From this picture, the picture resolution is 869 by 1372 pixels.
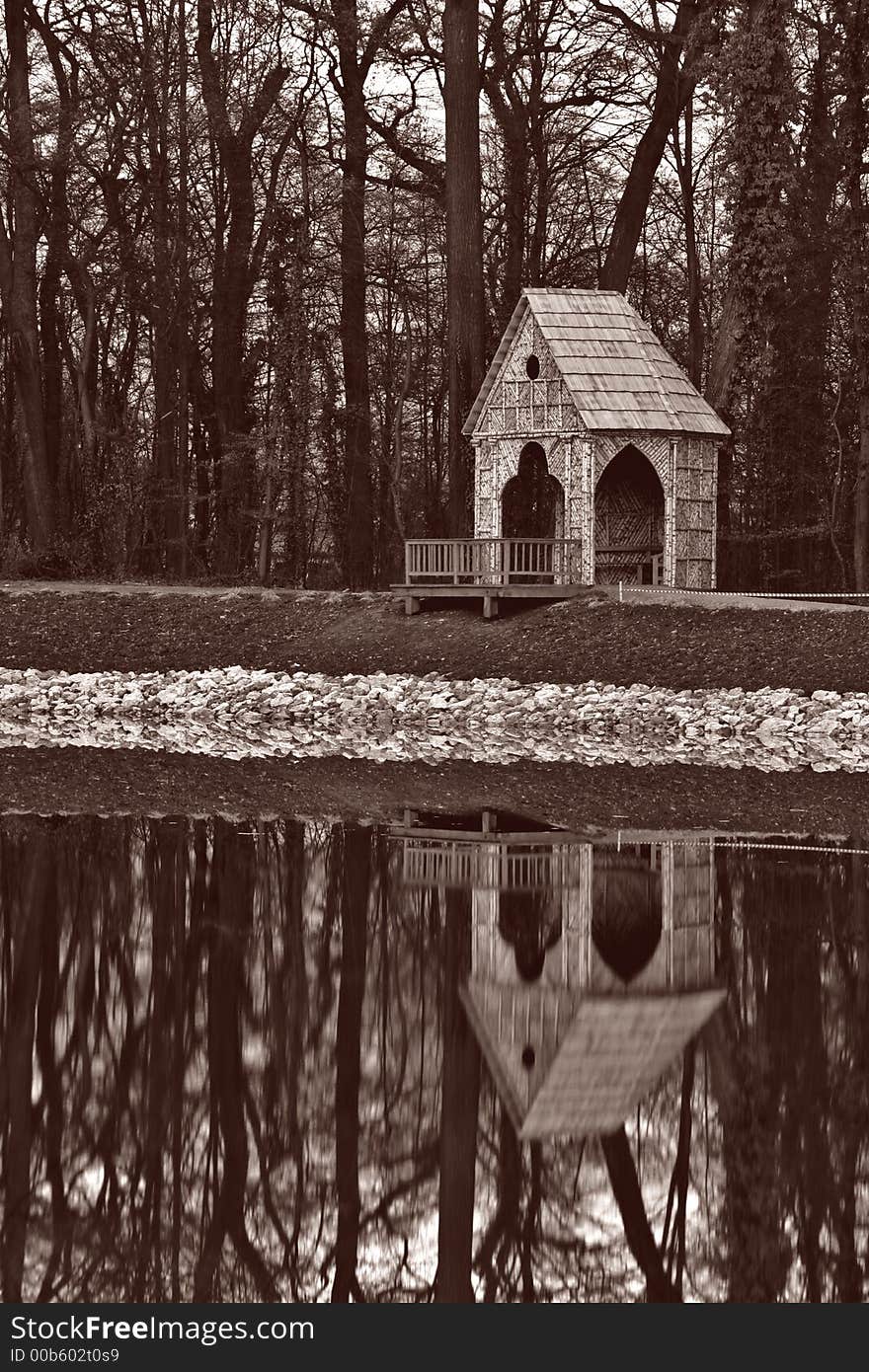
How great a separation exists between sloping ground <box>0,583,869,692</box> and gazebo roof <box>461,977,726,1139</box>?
1553 centimetres

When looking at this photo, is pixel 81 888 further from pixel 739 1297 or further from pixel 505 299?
pixel 505 299

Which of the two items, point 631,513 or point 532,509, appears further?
point 532,509

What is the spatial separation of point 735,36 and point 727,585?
10.5 metres

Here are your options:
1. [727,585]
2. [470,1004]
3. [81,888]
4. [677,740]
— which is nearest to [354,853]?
[81,888]

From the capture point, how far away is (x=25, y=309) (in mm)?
38188

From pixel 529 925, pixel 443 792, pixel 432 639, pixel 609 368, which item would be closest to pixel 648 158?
pixel 609 368

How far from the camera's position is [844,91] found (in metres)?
33.7

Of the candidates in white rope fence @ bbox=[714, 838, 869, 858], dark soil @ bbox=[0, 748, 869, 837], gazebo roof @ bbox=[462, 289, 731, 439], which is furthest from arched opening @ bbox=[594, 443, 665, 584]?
white rope fence @ bbox=[714, 838, 869, 858]

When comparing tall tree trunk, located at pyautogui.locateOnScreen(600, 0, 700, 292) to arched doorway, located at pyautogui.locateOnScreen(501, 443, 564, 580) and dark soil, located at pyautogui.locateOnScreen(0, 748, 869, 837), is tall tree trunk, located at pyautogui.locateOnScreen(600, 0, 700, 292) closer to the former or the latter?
arched doorway, located at pyautogui.locateOnScreen(501, 443, 564, 580)

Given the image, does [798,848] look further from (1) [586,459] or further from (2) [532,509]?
(2) [532,509]

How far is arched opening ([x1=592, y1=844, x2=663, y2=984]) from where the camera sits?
9945mm

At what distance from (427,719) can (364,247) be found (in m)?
20.9

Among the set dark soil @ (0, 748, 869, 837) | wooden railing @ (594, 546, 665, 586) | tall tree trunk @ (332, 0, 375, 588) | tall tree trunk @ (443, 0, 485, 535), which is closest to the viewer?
dark soil @ (0, 748, 869, 837)

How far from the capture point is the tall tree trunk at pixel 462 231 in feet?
109
